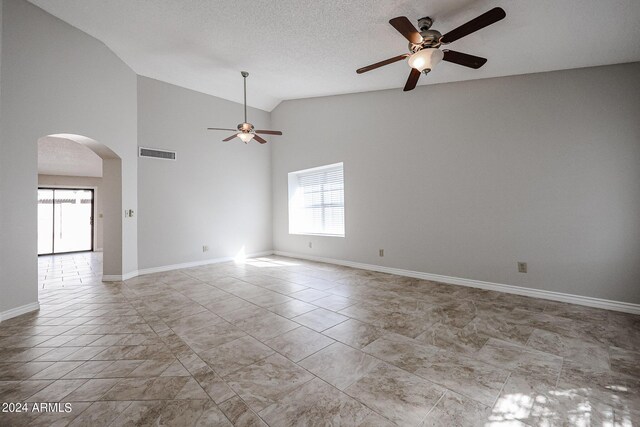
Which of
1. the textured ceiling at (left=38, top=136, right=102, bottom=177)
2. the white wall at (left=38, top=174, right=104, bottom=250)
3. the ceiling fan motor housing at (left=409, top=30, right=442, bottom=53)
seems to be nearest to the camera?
the ceiling fan motor housing at (left=409, top=30, right=442, bottom=53)

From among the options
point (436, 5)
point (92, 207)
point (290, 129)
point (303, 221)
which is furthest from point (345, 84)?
point (92, 207)

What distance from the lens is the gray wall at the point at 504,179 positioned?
10.0ft

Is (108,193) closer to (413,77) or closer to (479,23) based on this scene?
(413,77)

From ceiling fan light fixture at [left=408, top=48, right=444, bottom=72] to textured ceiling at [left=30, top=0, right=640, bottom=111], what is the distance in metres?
0.54

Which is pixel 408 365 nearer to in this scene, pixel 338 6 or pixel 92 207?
pixel 338 6

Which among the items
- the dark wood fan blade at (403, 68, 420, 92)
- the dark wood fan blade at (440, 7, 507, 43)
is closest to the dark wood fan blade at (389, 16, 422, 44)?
the dark wood fan blade at (440, 7, 507, 43)

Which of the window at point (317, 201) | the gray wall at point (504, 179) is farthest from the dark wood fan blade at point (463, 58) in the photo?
the window at point (317, 201)

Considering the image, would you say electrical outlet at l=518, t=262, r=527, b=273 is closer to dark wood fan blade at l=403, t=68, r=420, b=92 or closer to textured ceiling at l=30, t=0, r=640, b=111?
textured ceiling at l=30, t=0, r=640, b=111

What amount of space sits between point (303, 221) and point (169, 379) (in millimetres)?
4926

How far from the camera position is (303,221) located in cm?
671

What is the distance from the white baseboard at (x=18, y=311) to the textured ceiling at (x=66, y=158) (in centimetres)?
389

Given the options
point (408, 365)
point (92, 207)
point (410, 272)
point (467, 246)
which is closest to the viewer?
point (408, 365)

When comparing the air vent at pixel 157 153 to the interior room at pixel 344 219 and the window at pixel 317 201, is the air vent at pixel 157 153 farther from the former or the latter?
Answer: the window at pixel 317 201

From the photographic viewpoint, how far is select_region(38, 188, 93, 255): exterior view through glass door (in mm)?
8919
